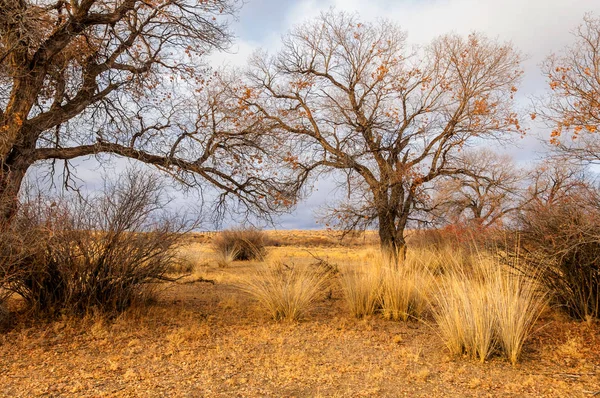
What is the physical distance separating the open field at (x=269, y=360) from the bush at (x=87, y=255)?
1.19ft

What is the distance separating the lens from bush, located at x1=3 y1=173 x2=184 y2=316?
603 centimetres

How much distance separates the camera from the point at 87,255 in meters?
6.27

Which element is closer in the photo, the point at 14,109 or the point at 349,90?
the point at 14,109

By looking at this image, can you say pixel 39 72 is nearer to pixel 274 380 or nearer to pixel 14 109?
pixel 14 109

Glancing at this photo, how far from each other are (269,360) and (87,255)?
311 cm

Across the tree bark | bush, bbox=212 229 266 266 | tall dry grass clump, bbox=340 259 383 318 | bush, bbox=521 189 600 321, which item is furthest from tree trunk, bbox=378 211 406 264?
the tree bark

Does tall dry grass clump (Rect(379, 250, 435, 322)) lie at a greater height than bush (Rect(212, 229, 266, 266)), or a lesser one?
lesser

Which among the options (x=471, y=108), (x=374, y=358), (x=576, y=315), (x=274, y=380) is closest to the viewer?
(x=274, y=380)

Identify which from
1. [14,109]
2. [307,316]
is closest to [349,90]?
[307,316]

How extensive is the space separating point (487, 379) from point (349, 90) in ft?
33.9

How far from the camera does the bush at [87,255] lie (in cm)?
603

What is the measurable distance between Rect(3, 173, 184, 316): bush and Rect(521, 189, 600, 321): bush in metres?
5.89

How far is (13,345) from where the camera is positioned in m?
5.41

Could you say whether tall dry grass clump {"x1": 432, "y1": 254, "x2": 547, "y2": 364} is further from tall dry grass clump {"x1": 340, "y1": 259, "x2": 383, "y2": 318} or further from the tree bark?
the tree bark
